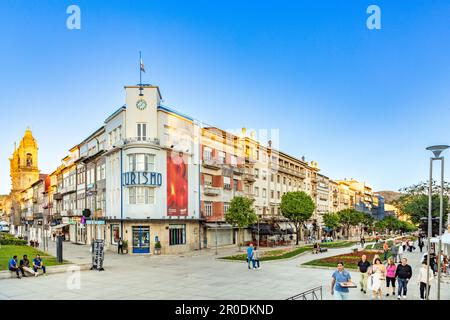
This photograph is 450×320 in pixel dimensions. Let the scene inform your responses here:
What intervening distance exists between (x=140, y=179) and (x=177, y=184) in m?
4.72

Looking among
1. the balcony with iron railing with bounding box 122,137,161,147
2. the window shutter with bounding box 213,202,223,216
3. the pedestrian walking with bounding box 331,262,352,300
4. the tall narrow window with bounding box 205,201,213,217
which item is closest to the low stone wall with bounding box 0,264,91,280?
the balcony with iron railing with bounding box 122,137,161,147

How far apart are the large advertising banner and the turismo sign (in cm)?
215

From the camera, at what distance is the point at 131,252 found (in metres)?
37.8

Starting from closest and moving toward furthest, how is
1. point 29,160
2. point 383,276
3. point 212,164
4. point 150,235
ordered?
point 383,276 < point 150,235 < point 212,164 < point 29,160

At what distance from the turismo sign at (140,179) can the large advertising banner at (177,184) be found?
7.04 feet

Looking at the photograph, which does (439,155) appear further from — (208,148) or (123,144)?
(208,148)

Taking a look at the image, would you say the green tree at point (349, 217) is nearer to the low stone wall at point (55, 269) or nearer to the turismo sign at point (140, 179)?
the turismo sign at point (140, 179)

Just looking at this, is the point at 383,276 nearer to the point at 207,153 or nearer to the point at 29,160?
the point at 207,153

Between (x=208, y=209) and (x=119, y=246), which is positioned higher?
(x=208, y=209)

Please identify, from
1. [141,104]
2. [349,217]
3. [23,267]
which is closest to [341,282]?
[23,267]

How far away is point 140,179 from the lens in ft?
124

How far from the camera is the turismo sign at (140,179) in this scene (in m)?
37.6

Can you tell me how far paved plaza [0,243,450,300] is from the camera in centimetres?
1716
